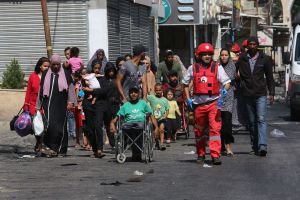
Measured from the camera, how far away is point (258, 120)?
46.4ft

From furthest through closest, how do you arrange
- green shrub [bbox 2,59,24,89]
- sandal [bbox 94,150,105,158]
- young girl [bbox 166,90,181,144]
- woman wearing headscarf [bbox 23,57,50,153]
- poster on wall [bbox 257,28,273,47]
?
poster on wall [bbox 257,28,273,47]
green shrub [bbox 2,59,24,89]
young girl [bbox 166,90,181,144]
woman wearing headscarf [bbox 23,57,50,153]
sandal [bbox 94,150,105,158]

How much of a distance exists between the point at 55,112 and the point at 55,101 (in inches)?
7.4

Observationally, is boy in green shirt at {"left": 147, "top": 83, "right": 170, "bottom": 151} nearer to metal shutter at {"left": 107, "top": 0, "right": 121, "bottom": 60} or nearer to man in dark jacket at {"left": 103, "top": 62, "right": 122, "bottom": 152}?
man in dark jacket at {"left": 103, "top": 62, "right": 122, "bottom": 152}

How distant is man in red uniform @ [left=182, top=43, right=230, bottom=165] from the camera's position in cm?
1285

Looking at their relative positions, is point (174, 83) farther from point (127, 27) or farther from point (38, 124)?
point (127, 27)

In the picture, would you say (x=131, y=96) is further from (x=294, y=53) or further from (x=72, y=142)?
(x=294, y=53)

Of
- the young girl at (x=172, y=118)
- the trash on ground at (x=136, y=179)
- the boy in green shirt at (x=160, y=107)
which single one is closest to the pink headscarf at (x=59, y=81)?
the boy in green shirt at (x=160, y=107)

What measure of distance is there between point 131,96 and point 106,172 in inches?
71.2

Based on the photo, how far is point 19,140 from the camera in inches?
706

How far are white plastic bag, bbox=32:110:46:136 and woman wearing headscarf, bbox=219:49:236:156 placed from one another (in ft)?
10.1

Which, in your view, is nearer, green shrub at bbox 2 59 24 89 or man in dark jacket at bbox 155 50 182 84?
man in dark jacket at bbox 155 50 182 84

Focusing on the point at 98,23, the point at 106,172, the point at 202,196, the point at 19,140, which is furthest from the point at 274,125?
the point at 202,196

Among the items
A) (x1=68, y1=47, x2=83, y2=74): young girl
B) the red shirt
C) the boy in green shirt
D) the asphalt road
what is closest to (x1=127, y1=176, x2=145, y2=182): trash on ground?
the asphalt road

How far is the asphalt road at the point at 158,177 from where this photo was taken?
1002 cm
